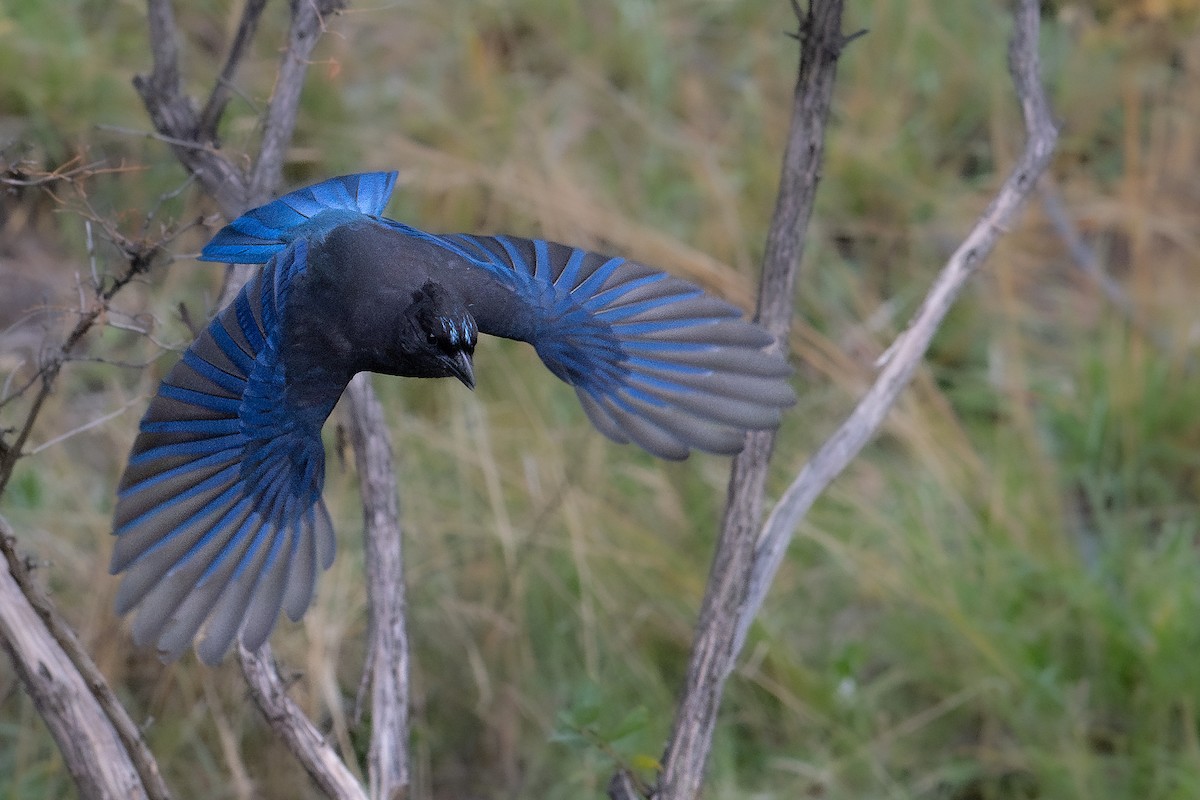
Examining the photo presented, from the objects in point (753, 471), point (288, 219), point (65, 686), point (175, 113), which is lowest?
point (65, 686)

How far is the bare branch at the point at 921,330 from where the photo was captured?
236 cm

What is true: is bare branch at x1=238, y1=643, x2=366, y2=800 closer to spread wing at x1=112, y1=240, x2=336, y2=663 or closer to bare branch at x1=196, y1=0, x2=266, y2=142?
spread wing at x1=112, y1=240, x2=336, y2=663

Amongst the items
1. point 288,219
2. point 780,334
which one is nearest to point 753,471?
point 780,334

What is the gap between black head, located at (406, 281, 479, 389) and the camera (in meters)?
2.32

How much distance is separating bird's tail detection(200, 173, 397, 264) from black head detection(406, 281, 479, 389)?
310mm

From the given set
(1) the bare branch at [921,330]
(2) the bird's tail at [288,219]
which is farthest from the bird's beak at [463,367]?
(1) the bare branch at [921,330]

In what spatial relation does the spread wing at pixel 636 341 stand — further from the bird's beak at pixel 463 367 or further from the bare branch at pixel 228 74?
the bare branch at pixel 228 74

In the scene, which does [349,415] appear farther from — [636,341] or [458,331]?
[636,341]

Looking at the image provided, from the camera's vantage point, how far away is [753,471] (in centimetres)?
232

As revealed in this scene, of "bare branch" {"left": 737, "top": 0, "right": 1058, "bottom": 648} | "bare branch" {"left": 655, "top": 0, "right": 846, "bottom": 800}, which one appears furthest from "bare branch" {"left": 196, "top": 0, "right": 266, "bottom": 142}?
"bare branch" {"left": 737, "top": 0, "right": 1058, "bottom": 648}

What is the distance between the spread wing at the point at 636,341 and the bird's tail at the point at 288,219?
197 millimetres

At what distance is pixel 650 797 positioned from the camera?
223cm

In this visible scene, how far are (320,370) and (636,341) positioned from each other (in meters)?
0.50

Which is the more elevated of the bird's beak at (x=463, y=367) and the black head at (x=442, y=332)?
the black head at (x=442, y=332)
